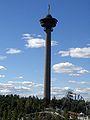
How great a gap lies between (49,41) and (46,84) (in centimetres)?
2455

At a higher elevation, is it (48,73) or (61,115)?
(48,73)

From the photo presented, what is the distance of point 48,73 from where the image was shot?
637ft

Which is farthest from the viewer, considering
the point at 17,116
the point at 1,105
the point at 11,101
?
the point at 11,101

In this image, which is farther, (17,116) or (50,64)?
(50,64)

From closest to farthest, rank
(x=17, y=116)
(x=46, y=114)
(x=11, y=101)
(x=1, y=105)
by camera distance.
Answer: (x=17, y=116) < (x=46, y=114) < (x=1, y=105) < (x=11, y=101)

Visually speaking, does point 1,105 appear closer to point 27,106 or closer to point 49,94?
point 27,106

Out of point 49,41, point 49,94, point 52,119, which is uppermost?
point 49,41

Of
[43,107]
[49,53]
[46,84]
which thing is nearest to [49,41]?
[49,53]

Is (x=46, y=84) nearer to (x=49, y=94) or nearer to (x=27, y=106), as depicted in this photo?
(x=49, y=94)

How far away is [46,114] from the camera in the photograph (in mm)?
167000

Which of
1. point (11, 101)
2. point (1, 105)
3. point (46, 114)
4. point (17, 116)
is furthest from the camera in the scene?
point (11, 101)

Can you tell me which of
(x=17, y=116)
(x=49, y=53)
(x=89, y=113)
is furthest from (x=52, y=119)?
(x=49, y=53)

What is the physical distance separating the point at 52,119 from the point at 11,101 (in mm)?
48241

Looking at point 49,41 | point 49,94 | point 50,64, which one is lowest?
point 49,94
